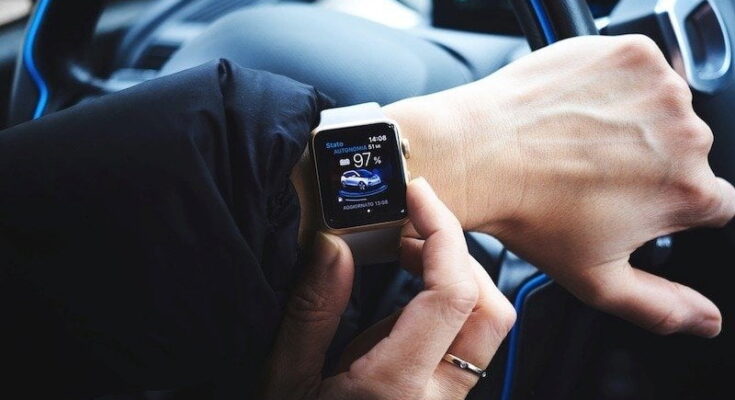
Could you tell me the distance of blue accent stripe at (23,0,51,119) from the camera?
128cm

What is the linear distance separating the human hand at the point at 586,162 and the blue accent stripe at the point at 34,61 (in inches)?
30.9

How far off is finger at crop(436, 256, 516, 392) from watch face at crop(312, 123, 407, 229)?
0.13 m

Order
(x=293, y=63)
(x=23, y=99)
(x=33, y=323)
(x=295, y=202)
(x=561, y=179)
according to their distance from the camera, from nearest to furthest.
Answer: (x=33, y=323) < (x=295, y=202) < (x=561, y=179) < (x=293, y=63) < (x=23, y=99)

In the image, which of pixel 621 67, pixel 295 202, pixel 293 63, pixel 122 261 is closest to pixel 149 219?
pixel 122 261

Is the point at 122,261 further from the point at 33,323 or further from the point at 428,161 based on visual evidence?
the point at 428,161

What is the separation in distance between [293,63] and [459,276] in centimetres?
58

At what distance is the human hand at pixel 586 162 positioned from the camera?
2.93 feet

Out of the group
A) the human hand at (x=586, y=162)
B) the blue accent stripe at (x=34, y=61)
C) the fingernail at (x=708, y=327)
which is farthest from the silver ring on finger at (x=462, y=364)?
the blue accent stripe at (x=34, y=61)

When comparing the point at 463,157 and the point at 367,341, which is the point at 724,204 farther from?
the point at 367,341

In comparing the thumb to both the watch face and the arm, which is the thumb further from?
the arm

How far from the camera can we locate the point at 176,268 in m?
0.65

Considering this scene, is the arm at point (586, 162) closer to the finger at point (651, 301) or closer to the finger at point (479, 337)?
the finger at point (651, 301)

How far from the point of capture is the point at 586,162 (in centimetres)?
90

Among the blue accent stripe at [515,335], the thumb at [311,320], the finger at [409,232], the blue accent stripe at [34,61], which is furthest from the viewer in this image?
the blue accent stripe at [34,61]
